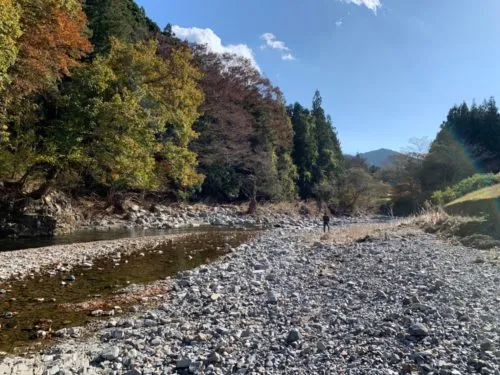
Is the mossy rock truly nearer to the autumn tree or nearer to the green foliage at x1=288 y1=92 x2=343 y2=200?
the autumn tree

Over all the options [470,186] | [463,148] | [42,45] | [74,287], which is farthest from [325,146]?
[74,287]

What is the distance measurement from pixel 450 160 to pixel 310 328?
46.4 m

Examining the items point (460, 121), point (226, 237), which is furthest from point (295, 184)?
point (226, 237)

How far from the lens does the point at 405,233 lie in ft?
54.9

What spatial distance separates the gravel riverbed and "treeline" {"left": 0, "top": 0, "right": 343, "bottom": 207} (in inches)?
372

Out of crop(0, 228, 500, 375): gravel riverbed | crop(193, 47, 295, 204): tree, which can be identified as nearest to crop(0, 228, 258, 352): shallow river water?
crop(0, 228, 500, 375): gravel riverbed

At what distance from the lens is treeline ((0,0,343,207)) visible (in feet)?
53.0

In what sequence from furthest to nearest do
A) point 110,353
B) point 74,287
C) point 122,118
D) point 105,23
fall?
1. point 105,23
2. point 122,118
3. point 74,287
4. point 110,353

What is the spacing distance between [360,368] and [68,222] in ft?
66.6

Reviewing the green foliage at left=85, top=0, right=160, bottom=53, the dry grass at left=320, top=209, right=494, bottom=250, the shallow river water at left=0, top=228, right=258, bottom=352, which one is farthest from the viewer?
the green foliage at left=85, top=0, right=160, bottom=53

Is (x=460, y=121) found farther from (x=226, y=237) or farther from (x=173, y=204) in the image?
(x=226, y=237)

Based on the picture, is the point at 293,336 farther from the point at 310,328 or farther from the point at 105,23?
the point at 105,23

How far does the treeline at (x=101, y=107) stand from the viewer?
53.0ft

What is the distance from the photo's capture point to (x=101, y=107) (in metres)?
19.9
